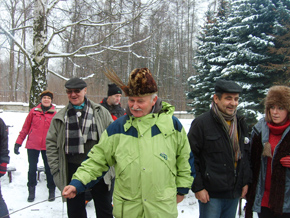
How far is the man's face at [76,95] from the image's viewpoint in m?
3.11

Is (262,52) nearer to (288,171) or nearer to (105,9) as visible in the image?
(105,9)

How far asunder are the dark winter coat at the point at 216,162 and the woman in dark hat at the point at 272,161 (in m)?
0.14

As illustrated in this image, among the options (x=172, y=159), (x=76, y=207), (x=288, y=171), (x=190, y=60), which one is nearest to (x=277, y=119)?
(x=288, y=171)

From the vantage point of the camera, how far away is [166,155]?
2045 millimetres

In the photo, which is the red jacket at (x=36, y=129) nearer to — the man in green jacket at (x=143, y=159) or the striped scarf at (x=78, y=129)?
the striped scarf at (x=78, y=129)

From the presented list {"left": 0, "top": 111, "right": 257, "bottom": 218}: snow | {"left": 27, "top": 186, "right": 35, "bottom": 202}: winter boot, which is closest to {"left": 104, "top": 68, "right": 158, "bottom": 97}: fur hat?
{"left": 0, "top": 111, "right": 257, "bottom": 218}: snow

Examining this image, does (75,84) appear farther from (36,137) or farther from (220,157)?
(36,137)

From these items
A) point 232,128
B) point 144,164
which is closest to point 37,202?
point 144,164

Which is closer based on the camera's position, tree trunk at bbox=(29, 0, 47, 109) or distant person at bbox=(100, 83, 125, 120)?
distant person at bbox=(100, 83, 125, 120)

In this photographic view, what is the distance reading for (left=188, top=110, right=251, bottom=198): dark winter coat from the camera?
8.34 ft

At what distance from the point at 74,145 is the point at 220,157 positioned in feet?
5.79

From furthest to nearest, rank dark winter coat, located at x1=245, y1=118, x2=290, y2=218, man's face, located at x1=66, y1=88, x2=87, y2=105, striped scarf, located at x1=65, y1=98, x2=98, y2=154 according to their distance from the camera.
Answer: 1. man's face, located at x1=66, y1=88, x2=87, y2=105
2. striped scarf, located at x1=65, y1=98, x2=98, y2=154
3. dark winter coat, located at x1=245, y1=118, x2=290, y2=218

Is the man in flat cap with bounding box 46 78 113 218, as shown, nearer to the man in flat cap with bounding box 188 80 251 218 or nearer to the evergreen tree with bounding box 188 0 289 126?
the man in flat cap with bounding box 188 80 251 218

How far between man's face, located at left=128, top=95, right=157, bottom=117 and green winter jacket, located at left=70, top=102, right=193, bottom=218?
0.05 meters
